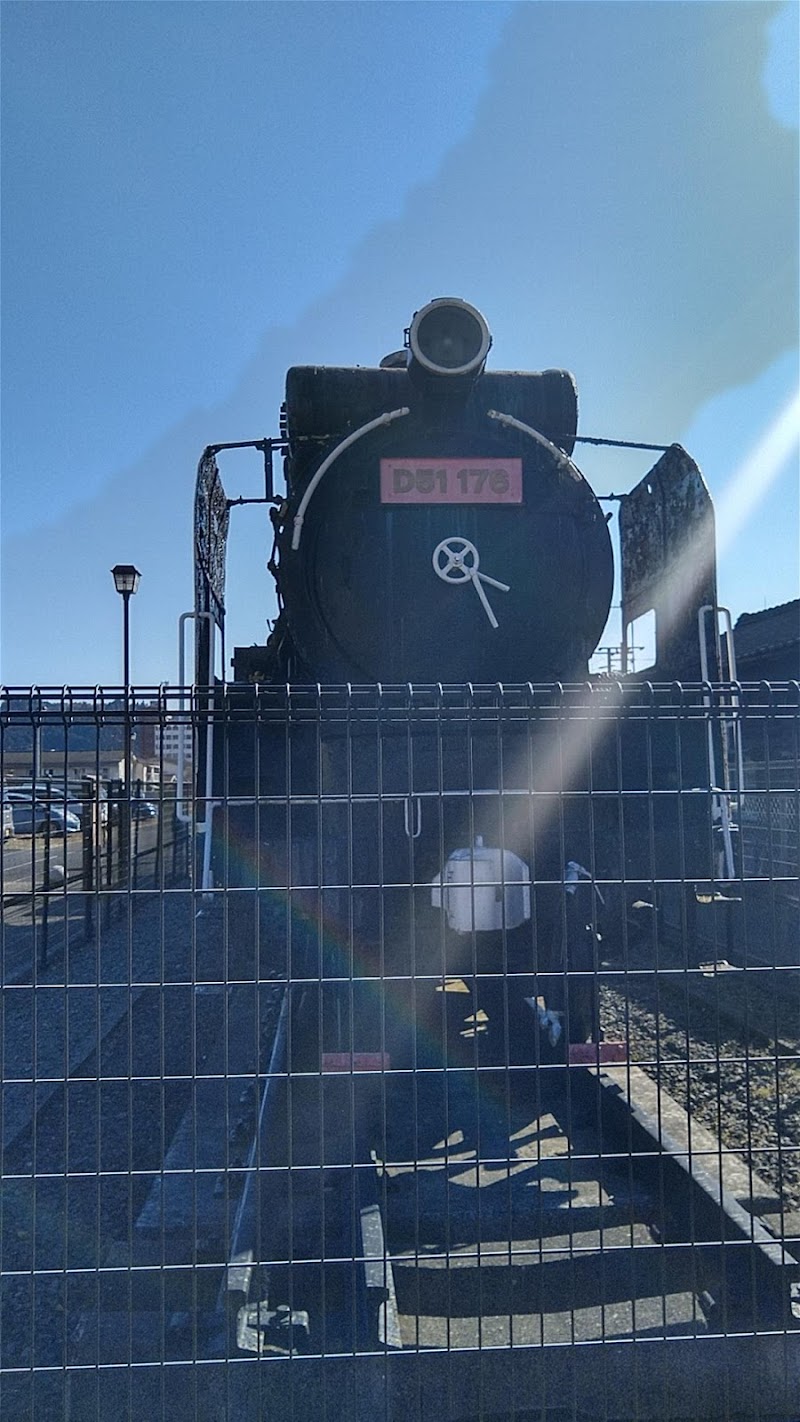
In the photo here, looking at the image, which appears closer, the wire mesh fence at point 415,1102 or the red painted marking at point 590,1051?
the wire mesh fence at point 415,1102

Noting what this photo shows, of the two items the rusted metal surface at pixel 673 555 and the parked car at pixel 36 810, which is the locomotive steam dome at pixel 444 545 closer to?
the rusted metal surface at pixel 673 555

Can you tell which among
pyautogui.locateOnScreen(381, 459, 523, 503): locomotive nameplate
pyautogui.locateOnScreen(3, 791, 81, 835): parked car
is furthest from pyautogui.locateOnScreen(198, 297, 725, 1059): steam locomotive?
pyautogui.locateOnScreen(3, 791, 81, 835): parked car

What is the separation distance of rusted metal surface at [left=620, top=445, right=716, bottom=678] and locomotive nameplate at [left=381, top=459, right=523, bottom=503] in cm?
135

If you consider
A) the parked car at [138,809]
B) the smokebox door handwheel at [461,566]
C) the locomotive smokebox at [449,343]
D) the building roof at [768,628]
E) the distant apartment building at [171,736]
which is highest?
the building roof at [768,628]

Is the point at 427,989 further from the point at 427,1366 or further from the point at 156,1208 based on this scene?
the point at 427,1366

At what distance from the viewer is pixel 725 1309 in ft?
8.79

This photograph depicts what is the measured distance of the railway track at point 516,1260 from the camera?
2.64 metres

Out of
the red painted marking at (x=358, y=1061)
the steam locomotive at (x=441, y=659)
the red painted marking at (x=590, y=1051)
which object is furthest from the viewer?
the steam locomotive at (x=441, y=659)

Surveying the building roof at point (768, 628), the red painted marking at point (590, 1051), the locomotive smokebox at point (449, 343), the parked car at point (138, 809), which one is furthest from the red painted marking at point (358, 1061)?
the building roof at point (768, 628)

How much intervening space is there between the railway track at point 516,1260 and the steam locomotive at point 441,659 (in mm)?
549

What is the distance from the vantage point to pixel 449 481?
4559 mm

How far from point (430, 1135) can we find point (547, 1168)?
591 millimetres

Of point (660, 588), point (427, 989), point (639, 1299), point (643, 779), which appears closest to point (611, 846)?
point (643, 779)

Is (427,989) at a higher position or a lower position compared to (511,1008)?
higher
